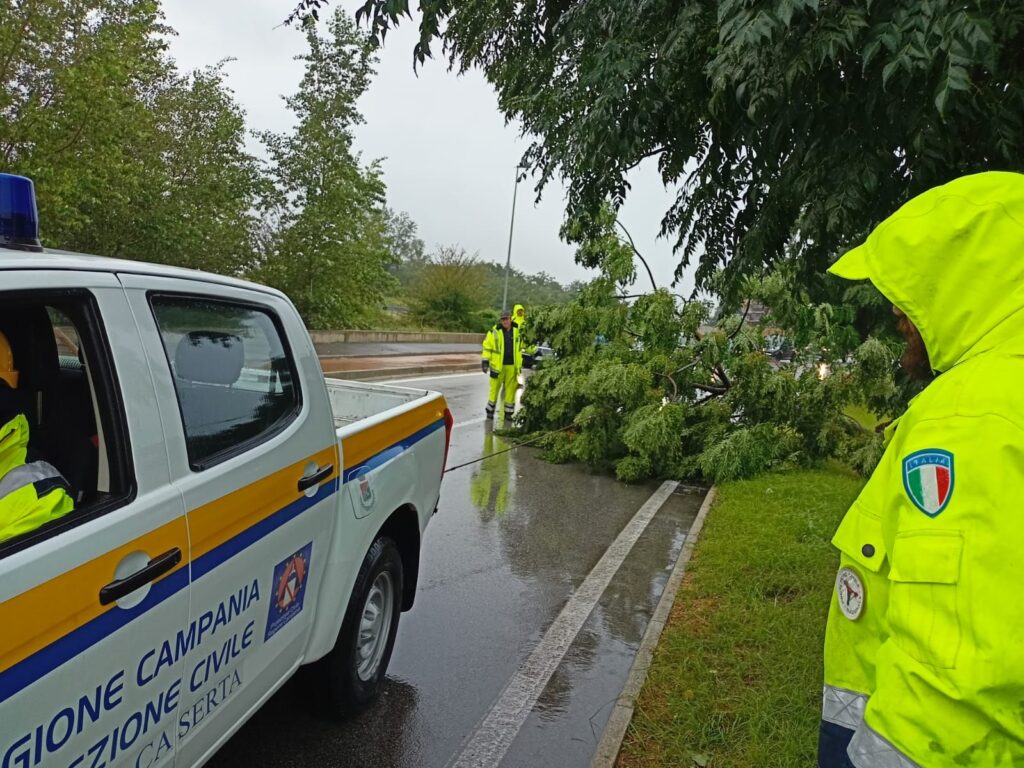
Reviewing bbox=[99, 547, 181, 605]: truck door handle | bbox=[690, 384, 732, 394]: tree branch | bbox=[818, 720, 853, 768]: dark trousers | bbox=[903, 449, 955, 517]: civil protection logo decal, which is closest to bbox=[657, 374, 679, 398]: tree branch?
bbox=[690, 384, 732, 394]: tree branch

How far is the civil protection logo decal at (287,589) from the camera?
2.40 metres

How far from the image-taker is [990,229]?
132 cm

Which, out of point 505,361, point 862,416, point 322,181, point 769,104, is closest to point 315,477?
point 769,104

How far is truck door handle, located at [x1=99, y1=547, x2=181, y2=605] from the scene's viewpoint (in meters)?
1.65

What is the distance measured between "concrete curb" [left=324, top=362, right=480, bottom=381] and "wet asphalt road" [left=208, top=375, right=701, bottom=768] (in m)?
8.47

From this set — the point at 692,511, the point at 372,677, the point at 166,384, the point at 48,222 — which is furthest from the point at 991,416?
the point at 48,222

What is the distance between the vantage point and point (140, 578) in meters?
1.74

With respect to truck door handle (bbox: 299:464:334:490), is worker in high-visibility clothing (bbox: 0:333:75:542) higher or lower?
higher

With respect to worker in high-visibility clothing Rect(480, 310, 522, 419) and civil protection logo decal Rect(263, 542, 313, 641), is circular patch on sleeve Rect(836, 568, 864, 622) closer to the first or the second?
civil protection logo decal Rect(263, 542, 313, 641)

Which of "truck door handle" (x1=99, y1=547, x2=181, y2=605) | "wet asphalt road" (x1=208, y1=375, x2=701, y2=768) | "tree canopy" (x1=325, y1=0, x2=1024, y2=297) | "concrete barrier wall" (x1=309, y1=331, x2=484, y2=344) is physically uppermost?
"tree canopy" (x1=325, y1=0, x2=1024, y2=297)

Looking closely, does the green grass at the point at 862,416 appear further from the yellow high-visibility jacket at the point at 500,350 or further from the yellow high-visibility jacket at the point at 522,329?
the yellow high-visibility jacket at the point at 500,350

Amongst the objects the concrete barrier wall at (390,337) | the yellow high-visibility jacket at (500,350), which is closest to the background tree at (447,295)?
the concrete barrier wall at (390,337)

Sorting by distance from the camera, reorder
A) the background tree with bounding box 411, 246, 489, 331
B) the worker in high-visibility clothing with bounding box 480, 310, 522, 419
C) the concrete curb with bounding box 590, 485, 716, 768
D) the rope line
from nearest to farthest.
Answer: the concrete curb with bounding box 590, 485, 716, 768 < the rope line < the worker in high-visibility clothing with bounding box 480, 310, 522, 419 < the background tree with bounding box 411, 246, 489, 331

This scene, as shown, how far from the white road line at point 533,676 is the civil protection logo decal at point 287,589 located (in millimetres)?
1054
